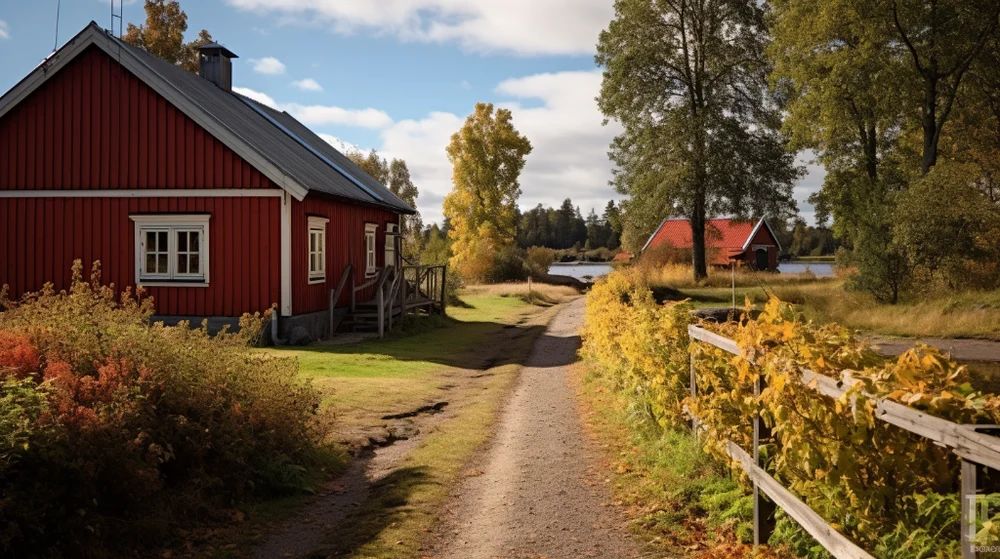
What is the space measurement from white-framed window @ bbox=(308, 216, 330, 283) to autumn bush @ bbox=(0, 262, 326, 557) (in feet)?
37.9

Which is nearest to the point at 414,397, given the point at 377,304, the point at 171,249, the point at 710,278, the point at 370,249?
the point at 171,249

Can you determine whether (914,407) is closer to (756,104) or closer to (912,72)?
(912,72)

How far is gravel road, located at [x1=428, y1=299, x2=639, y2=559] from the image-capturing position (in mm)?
6378

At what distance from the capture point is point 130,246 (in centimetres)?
2016

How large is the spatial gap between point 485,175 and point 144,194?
126 feet

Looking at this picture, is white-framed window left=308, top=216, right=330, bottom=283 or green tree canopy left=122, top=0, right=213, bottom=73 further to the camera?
green tree canopy left=122, top=0, right=213, bottom=73

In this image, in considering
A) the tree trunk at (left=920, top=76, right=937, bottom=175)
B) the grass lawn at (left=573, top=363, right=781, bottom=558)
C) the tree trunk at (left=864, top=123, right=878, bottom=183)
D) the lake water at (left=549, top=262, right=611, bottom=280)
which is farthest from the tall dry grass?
the grass lawn at (left=573, top=363, right=781, bottom=558)

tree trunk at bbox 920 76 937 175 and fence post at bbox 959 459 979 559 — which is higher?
tree trunk at bbox 920 76 937 175

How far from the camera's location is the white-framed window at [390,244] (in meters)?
28.7

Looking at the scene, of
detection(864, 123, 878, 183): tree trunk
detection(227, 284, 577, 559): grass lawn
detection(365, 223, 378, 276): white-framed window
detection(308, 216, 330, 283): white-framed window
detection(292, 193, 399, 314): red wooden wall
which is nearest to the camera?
detection(227, 284, 577, 559): grass lawn

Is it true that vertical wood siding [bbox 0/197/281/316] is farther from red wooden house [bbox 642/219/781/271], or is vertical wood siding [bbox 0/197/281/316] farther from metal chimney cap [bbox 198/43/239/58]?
red wooden house [bbox 642/219/781/271]

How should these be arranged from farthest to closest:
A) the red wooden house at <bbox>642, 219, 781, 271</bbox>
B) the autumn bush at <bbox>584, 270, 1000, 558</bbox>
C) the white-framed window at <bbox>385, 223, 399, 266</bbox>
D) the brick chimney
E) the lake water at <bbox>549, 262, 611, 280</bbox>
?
the lake water at <bbox>549, 262, 611, 280</bbox> < the red wooden house at <bbox>642, 219, 781, 271</bbox> < the white-framed window at <bbox>385, 223, 399, 266</bbox> < the brick chimney < the autumn bush at <bbox>584, 270, 1000, 558</bbox>

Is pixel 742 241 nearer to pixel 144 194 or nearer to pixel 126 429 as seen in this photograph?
pixel 144 194

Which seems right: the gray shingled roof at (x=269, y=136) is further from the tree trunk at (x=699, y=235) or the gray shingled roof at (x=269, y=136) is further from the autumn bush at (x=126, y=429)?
the tree trunk at (x=699, y=235)
